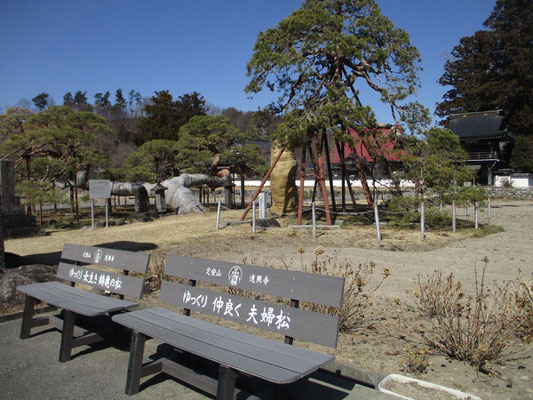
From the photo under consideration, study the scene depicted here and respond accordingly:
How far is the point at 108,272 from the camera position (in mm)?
4656

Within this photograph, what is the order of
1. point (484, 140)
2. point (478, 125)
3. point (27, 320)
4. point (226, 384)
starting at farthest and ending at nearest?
1. point (478, 125)
2. point (484, 140)
3. point (27, 320)
4. point (226, 384)

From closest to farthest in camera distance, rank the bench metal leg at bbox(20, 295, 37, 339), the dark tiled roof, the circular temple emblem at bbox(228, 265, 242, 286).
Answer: the circular temple emblem at bbox(228, 265, 242, 286) → the bench metal leg at bbox(20, 295, 37, 339) → the dark tiled roof

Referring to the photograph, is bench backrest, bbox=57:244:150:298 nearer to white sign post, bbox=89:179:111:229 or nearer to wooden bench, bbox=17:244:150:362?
wooden bench, bbox=17:244:150:362

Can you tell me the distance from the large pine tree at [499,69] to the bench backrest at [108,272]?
4414cm

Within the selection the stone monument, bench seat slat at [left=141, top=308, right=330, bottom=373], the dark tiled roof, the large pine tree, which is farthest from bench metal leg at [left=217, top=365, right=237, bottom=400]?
the large pine tree

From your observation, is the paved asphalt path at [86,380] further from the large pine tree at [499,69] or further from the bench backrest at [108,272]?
the large pine tree at [499,69]

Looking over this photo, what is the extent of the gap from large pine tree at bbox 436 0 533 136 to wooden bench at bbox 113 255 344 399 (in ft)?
145

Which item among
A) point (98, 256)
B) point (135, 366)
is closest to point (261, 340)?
point (135, 366)

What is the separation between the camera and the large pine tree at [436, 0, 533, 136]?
41.8 metres

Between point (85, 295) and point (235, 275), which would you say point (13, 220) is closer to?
point (85, 295)

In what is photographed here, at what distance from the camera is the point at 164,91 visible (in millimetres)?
44219

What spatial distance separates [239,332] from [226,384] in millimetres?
695

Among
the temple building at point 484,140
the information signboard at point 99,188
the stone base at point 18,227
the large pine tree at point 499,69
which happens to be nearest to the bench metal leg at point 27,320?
the stone base at point 18,227

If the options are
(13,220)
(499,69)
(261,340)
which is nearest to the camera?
(261,340)
